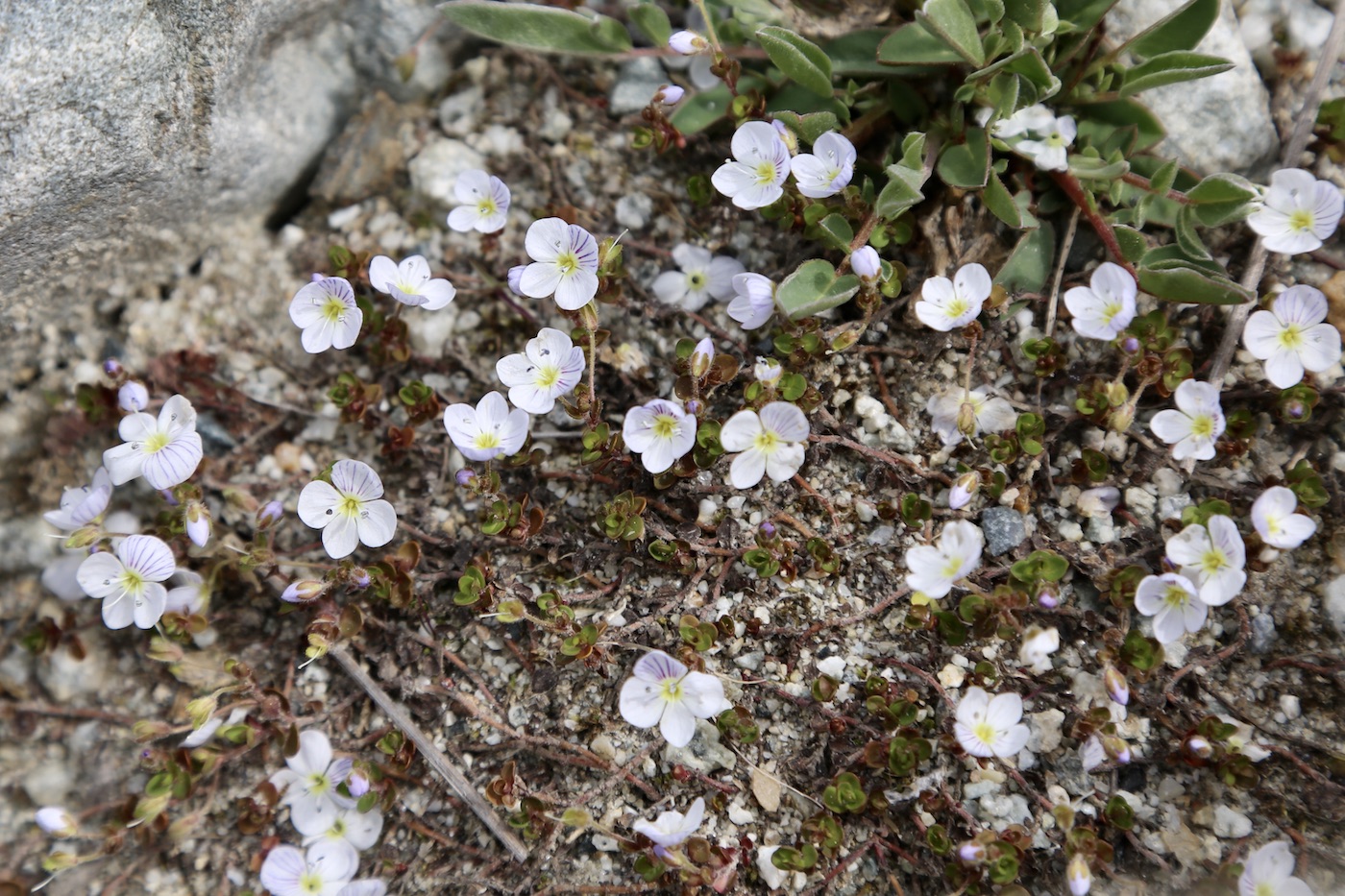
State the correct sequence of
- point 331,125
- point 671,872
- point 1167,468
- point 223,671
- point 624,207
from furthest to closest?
point 331,125 → point 624,207 → point 223,671 → point 1167,468 → point 671,872

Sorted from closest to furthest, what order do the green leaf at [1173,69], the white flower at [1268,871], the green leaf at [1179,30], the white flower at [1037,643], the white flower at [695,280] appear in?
the white flower at [1268,871], the white flower at [1037,643], the green leaf at [1173,69], the green leaf at [1179,30], the white flower at [695,280]

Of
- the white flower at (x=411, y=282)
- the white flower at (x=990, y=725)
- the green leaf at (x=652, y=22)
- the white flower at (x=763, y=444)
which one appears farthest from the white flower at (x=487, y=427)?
the white flower at (x=990, y=725)

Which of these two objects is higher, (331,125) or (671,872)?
(331,125)

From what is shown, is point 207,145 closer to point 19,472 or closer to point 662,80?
point 19,472

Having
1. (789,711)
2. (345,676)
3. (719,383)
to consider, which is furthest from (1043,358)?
(345,676)

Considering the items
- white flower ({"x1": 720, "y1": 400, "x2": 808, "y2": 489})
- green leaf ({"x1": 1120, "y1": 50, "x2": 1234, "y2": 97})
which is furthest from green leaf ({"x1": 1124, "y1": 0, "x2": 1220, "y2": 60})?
white flower ({"x1": 720, "y1": 400, "x2": 808, "y2": 489})

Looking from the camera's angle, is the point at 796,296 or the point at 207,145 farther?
the point at 207,145

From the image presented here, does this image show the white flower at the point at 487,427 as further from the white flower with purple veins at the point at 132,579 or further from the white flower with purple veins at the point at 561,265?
the white flower with purple veins at the point at 132,579
